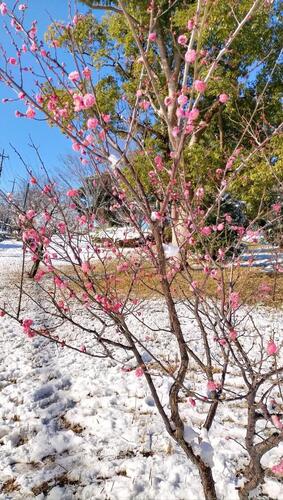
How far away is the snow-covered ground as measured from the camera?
7.72 feet

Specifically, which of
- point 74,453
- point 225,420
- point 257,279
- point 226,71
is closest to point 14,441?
point 74,453

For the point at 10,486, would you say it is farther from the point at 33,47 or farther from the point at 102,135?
the point at 33,47

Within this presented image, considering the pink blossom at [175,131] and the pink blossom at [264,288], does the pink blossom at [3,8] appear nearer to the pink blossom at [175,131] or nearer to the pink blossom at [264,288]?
the pink blossom at [175,131]

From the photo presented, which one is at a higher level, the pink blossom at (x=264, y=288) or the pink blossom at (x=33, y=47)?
the pink blossom at (x=33, y=47)

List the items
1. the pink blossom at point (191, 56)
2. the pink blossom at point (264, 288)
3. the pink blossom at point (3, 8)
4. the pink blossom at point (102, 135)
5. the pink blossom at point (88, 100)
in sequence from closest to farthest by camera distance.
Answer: the pink blossom at point (191, 56), the pink blossom at point (88, 100), the pink blossom at point (102, 135), the pink blossom at point (3, 8), the pink blossom at point (264, 288)

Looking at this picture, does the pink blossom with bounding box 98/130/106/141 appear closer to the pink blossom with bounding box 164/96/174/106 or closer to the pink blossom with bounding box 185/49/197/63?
the pink blossom with bounding box 164/96/174/106

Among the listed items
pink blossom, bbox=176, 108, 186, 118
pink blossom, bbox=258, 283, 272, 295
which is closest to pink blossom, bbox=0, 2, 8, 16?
pink blossom, bbox=176, 108, 186, 118

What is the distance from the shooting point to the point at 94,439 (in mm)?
2938

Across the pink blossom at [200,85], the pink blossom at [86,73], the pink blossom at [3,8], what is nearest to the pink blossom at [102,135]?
the pink blossom at [86,73]

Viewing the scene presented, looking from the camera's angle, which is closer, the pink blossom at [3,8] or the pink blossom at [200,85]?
the pink blossom at [200,85]

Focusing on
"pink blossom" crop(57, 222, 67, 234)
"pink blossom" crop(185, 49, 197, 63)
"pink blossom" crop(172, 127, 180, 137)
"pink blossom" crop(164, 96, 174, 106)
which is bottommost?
"pink blossom" crop(57, 222, 67, 234)

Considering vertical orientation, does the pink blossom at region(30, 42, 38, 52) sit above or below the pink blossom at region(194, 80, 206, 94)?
above

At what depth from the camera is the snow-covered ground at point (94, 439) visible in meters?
2.35

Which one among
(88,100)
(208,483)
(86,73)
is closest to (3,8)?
(86,73)
